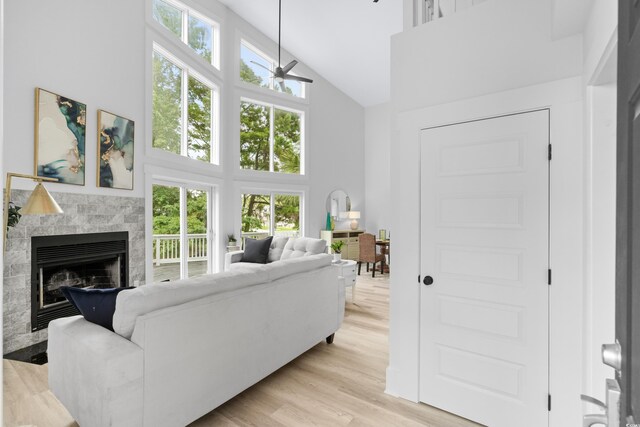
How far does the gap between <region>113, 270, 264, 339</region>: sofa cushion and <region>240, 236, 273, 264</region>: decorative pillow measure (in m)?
3.12

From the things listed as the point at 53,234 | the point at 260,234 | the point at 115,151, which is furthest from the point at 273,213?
the point at 53,234

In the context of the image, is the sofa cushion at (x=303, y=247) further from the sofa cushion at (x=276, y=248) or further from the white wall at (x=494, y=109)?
the white wall at (x=494, y=109)

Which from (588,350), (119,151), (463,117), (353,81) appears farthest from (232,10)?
(588,350)

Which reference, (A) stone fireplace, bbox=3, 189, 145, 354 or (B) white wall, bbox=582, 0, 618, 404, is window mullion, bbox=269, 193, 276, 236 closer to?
(A) stone fireplace, bbox=3, 189, 145, 354

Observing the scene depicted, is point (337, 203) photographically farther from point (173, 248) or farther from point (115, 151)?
point (115, 151)

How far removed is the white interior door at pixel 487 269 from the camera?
6.38 ft

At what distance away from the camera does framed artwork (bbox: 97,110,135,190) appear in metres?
3.87

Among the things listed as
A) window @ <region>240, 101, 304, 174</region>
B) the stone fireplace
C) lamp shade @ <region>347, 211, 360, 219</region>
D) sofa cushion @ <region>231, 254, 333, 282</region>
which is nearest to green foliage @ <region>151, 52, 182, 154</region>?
the stone fireplace

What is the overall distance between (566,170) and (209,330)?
89.6 inches

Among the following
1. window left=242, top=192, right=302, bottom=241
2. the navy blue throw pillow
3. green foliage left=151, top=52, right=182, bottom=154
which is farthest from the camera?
window left=242, top=192, right=302, bottom=241

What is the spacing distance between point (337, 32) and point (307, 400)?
5.89 m

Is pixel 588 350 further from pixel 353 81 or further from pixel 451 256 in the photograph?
pixel 353 81

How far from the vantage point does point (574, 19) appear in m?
1.67

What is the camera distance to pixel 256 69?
6.82 metres
